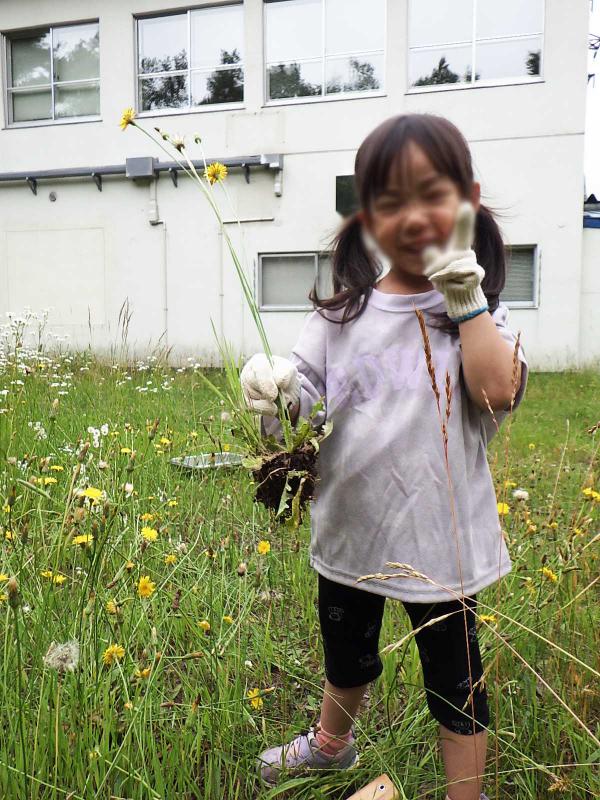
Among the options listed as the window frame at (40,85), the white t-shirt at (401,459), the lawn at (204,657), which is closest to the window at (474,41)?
the window frame at (40,85)

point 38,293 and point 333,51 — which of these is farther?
Answer: point 38,293

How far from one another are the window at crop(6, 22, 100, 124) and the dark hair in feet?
35.0

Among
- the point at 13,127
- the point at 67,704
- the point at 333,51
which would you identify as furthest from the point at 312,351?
the point at 13,127

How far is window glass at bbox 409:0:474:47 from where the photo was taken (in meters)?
8.88

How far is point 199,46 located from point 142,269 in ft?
11.1

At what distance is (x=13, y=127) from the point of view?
10828mm

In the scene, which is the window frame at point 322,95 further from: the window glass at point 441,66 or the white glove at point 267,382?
the white glove at point 267,382

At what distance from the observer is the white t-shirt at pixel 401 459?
49.1 inches

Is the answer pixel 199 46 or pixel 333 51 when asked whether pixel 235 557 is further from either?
pixel 199 46

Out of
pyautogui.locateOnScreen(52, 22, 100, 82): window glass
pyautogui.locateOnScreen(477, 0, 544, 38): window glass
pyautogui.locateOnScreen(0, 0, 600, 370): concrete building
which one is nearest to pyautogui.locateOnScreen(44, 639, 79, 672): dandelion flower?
pyautogui.locateOnScreen(0, 0, 600, 370): concrete building

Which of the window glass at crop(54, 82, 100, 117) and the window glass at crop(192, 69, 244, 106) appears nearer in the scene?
the window glass at crop(192, 69, 244, 106)

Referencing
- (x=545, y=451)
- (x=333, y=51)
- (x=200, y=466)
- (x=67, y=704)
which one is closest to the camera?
(x=67, y=704)

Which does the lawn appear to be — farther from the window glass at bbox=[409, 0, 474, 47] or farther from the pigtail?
the window glass at bbox=[409, 0, 474, 47]

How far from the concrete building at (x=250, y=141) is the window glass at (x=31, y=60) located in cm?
3
